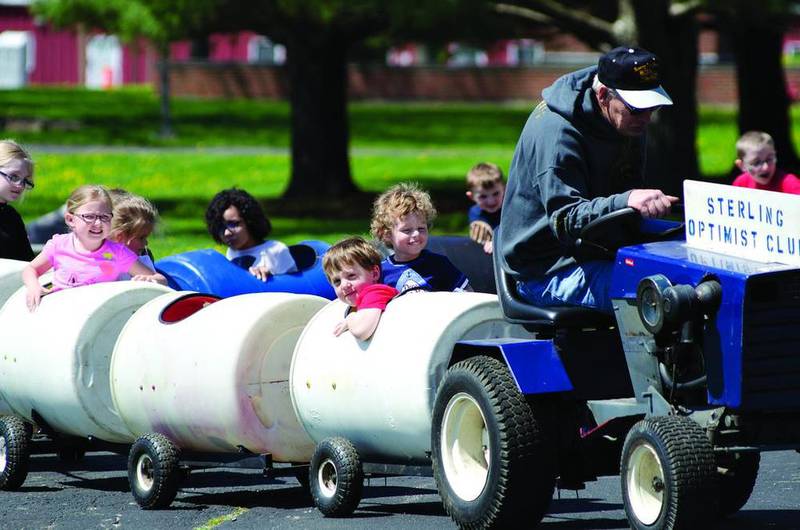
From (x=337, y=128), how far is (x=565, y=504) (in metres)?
17.3

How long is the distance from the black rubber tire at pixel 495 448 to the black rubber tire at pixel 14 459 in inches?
95.9

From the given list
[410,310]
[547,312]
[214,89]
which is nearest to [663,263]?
[547,312]

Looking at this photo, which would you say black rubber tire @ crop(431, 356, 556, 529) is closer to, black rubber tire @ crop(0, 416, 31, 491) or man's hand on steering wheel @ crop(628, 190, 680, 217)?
man's hand on steering wheel @ crop(628, 190, 680, 217)

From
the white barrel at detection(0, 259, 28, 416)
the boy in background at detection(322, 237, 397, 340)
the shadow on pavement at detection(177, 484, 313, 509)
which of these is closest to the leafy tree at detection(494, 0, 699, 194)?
the white barrel at detection(0, 259, 28, 416)

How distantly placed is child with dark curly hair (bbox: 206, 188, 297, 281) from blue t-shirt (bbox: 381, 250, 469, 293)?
7.07ft

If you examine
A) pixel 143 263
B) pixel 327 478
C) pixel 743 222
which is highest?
pixel 743 222

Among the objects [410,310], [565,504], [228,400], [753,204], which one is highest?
Result: [753,204]

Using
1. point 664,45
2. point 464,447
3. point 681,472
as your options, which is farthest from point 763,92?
point 681,472

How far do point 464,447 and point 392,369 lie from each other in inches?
18.3

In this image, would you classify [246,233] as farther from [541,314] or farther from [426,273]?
[541,314]

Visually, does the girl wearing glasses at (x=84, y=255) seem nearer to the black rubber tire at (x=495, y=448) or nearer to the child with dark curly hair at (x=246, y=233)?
the child with dark curly hair at (x=246, y=233)

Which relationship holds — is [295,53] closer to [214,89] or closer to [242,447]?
[242,447]

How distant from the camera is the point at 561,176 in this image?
235 inches

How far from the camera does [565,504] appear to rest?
7.24m
